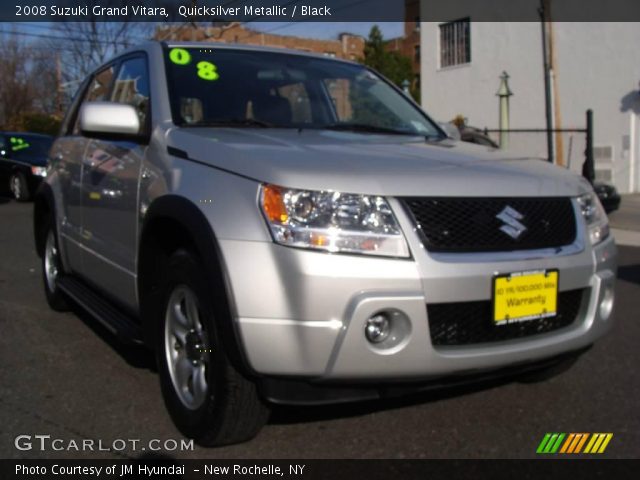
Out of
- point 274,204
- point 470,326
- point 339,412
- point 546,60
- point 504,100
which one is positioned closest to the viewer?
point 274,204

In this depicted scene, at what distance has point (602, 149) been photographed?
56.1 ft

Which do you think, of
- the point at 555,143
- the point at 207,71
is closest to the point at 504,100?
the point at 555,143

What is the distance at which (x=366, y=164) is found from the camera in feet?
9.39

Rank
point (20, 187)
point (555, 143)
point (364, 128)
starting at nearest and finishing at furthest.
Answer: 1. point (364, 128)
2. point (20, 187)
3. point (555, 143)

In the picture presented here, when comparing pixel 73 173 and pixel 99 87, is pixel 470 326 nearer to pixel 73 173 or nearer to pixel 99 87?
pixel 73 173

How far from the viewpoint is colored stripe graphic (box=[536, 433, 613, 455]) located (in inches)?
122

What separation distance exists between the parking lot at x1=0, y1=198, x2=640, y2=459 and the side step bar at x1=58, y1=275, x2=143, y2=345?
0.34 m

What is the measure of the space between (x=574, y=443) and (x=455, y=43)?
19650 mm

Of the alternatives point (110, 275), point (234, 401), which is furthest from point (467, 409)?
point (110, 275)

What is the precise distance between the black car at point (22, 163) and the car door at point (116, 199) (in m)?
11.0

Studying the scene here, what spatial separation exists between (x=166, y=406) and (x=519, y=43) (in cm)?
1783

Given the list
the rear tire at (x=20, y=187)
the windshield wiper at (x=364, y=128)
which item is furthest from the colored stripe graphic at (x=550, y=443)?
the rear tire at (x=20, y=187)

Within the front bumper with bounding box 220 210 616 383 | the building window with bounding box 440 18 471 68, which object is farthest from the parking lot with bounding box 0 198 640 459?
the building window with bounding box 440 18 471 68

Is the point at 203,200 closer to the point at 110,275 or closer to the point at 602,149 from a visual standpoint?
the point at 110,275
